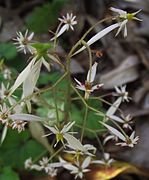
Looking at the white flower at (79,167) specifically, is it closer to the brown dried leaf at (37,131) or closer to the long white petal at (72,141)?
the brown dried leaf at (37,131)

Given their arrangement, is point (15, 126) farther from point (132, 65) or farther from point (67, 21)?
point (132, 65)

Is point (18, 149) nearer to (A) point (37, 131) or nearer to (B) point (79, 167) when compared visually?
(A) point (37, 131)

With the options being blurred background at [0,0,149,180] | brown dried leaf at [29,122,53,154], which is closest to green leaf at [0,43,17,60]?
blurred background at [0,0,149,180]

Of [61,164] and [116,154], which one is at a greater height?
[61,164]

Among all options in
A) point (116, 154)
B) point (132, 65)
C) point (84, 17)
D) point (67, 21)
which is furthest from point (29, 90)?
point (84, 17)

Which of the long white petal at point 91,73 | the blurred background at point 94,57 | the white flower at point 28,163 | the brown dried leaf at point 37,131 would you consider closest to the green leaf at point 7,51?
the blurred background at point 94,57

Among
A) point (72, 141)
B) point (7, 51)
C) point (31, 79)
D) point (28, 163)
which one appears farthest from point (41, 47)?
point (7, 51)

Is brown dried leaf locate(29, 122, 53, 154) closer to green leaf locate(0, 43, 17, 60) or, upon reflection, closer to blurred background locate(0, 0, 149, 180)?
blurred background locate(0, 0, 149, 180)

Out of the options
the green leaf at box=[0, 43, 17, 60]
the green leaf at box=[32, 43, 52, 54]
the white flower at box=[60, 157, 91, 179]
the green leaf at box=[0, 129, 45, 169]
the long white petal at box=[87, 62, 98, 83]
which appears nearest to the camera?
the green leaf at box=[32, 43, 52, 54]
